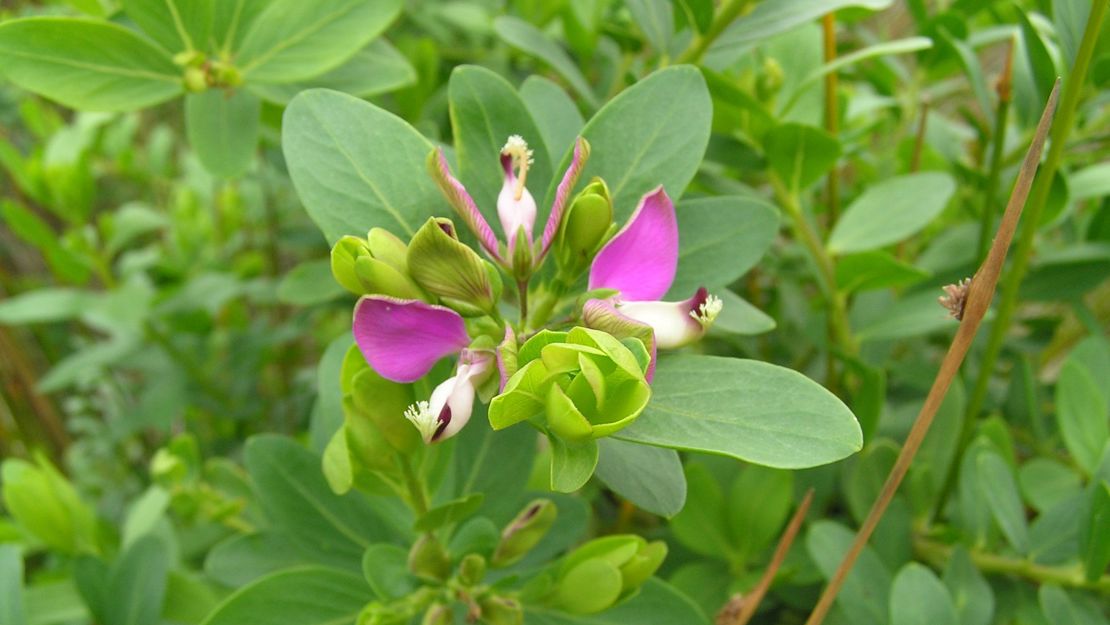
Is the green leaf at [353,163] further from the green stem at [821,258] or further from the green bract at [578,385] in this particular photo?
the green stem at [821,258]

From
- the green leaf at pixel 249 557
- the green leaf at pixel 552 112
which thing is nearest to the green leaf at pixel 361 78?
the green leaf at pixel 552 112

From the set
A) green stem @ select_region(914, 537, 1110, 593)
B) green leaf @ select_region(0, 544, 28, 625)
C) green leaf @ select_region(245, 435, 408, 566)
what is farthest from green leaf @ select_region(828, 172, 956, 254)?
green leaf @ select_region(0, 544, 28, 625)

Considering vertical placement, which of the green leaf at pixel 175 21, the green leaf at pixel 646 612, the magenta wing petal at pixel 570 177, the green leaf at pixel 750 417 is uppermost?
the green leaf at pixel 175 21

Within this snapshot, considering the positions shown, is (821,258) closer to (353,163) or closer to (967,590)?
(967,590)

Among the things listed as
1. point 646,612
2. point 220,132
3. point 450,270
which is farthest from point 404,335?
point 220,132

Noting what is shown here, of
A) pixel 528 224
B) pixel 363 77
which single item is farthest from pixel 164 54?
pixel 528 224

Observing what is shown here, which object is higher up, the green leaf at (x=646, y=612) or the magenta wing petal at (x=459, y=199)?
the magenta wing petal at (x=459, y=199)
